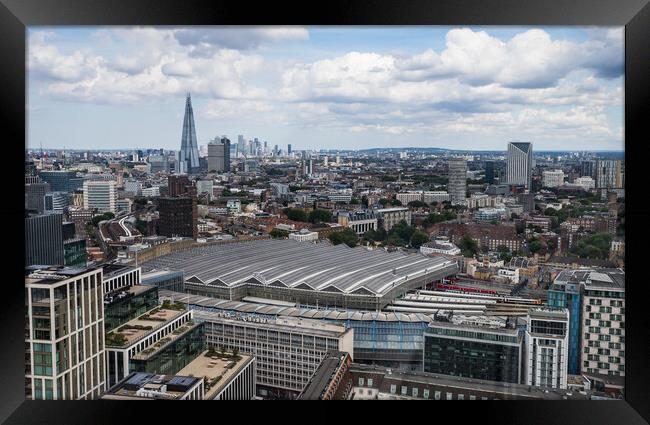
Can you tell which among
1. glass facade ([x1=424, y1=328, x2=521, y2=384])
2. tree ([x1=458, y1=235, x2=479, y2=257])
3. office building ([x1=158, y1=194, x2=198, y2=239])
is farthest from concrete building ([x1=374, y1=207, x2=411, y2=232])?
glass facade ([x1=424, y1=328, x2=521, y2=384])

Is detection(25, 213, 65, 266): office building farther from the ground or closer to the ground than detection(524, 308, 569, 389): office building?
farther from the ground

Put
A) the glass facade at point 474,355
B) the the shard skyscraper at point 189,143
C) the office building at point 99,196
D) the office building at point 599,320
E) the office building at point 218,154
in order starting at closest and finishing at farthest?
1. the office building at point 599,320
2. the glass facade at point 474,355
3. the office building at point 99,196
4. the the shard skyscraper at point 189,143
5. the office building at point 218,154

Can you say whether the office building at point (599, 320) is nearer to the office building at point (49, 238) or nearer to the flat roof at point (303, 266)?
the flat roof at point (303, 266)

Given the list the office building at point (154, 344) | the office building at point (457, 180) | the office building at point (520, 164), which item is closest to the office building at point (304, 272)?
the office building at point (457, 180)

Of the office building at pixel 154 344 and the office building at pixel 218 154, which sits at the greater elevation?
the office building at pixel 218 154

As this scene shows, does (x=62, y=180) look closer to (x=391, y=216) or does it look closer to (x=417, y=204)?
(x=391, y=216)

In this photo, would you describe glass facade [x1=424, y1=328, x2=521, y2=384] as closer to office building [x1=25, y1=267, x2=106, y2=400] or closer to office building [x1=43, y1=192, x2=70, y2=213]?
office building [x1=25, y1=267, x2=106, y2=400]
